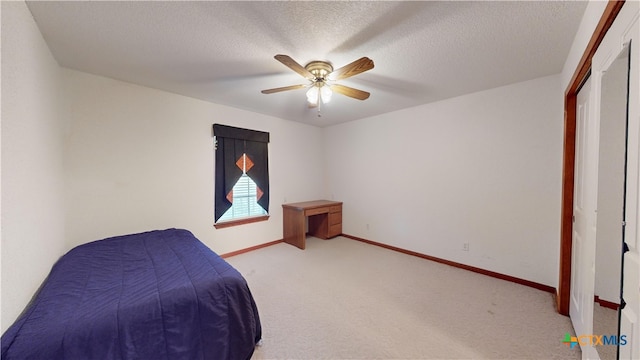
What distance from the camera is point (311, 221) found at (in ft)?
15.8

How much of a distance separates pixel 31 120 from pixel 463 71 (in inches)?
140

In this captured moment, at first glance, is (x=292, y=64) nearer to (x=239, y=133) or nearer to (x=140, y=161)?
(x=239, y=133)

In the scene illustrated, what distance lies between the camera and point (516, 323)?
1.97m

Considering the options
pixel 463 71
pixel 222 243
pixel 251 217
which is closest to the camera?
pixel 463 71

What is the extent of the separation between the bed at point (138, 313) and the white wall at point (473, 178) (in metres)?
2.82

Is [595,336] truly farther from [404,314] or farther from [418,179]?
[418,179]

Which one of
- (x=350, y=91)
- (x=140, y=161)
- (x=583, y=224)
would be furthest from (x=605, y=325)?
(x=140, y=161)

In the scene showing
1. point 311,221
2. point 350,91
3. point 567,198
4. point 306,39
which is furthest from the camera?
point 311,221

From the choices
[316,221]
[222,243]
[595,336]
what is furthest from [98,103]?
[595,336]

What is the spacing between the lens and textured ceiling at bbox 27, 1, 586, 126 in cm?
146

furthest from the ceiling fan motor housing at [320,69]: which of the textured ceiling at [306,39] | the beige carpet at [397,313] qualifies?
the beige carpet at [397,313]

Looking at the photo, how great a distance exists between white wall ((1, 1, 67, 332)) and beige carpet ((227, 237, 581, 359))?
5.06 ft

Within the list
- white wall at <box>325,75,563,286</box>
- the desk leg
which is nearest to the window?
the desk leg

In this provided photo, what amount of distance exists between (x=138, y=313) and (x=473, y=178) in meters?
3.61
